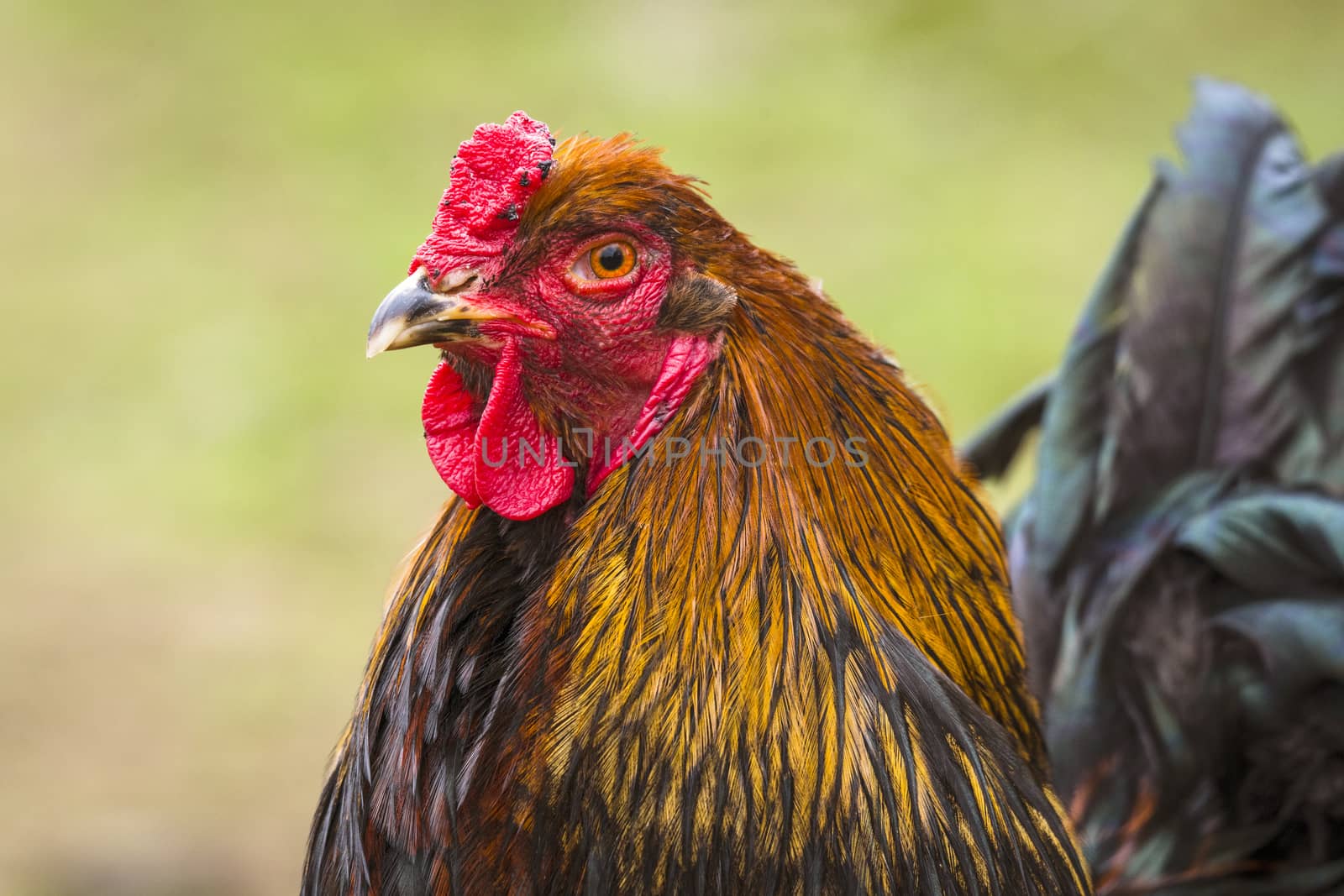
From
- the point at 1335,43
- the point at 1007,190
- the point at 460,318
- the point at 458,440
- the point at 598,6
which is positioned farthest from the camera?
the point at 598,6

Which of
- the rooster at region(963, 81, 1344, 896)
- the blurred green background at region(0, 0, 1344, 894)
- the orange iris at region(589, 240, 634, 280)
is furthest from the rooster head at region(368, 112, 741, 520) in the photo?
the blurred green background at region(0, 0, 1344, 894)

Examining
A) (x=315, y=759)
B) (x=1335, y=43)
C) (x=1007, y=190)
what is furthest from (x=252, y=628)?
(x=1335, y=43)

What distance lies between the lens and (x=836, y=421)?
1735mm

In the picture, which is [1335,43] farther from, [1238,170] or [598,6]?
[1238,170]

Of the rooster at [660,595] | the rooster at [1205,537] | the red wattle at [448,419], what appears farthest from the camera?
the rooster at [1205,537]

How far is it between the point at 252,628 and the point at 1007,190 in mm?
4784

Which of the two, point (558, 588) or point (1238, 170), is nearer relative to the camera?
point (558, 588)

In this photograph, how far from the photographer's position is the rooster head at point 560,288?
5.56 feet

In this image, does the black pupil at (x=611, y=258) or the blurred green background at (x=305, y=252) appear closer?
the black pupil at (x=611, y=258)

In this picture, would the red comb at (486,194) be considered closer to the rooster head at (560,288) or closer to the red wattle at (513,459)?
the rooster head at (560,288)

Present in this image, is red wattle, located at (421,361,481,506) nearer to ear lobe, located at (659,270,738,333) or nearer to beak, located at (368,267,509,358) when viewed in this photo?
beak, located at (368,267,509,358)

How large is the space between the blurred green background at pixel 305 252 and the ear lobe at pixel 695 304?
3.00 meters

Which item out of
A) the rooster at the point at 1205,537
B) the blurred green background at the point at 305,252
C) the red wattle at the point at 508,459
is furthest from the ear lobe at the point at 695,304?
the blurred green background at the point at 305,252

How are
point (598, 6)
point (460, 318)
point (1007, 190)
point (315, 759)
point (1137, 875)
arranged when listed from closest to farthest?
point (460, 318) < point (1137, 875) < point (315, 759) < point (1007, 190) < point (598, 6)
